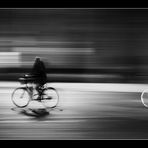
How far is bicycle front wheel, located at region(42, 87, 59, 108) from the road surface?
0.27m

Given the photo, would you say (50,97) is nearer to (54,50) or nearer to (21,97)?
(21,97)

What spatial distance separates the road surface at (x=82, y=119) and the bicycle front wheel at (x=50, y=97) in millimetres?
275

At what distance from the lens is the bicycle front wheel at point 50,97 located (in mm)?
10617

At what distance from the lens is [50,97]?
10641 mm

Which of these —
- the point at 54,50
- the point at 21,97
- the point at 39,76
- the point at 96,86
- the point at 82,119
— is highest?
the point at 54,50

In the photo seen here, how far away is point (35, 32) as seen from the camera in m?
18.6

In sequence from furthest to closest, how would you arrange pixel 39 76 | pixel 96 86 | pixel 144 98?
pixel 96 86, pixel 144 98, pixel 39 76

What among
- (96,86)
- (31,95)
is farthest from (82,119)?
(96,86)

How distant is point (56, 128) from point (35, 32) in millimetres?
10808

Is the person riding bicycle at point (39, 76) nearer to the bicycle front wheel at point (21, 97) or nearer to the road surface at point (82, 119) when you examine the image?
the bicycle front wheel at point (21, 97)

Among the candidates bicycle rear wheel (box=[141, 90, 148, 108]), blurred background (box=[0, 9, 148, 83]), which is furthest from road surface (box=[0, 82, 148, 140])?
blurred background (box=[0, 9, 148, 83])

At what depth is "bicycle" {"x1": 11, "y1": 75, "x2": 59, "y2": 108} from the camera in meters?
10.5

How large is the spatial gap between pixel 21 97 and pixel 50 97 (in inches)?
32.9
